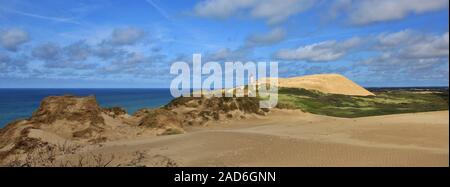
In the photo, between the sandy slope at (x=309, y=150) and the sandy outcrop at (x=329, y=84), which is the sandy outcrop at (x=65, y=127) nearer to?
the sandy slope at (x=309, y=150)

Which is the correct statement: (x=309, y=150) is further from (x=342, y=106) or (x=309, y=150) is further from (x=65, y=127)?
(x=342, y=106)

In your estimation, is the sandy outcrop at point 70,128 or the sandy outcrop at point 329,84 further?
the sandy outcrop at point 329,84

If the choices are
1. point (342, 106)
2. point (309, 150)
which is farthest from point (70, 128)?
point (342, 106)

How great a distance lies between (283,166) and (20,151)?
11.6 meters

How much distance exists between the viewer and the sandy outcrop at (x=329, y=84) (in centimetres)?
7388

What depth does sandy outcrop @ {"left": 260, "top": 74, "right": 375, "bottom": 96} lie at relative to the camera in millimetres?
73875

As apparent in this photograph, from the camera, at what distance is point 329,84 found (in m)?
78.8

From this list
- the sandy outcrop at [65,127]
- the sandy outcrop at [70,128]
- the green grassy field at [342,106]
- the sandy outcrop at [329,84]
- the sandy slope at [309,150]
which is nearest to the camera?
the sandy slope at [309,150]

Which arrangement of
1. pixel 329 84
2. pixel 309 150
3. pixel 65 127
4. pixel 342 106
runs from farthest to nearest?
pixel 329 84
pixel 342 106
pixel 65 127
pixel 309 150

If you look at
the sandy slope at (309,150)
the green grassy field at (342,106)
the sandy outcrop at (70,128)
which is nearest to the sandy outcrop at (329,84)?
the green grassy field at (342,106)

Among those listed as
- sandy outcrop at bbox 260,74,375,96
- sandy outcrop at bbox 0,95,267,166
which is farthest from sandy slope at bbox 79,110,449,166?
sandy outcrop at bbox 260,74,375,96

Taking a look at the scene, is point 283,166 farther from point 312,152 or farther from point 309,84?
point 309,84

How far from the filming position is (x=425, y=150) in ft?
49.6
